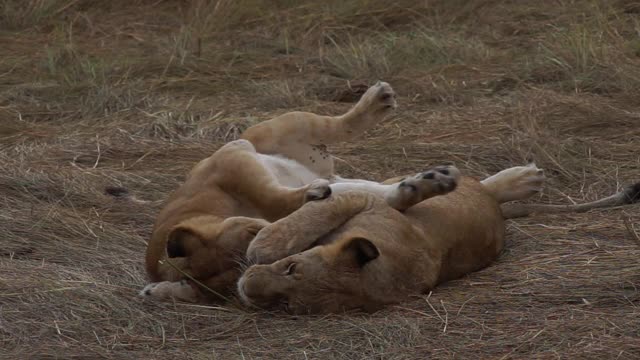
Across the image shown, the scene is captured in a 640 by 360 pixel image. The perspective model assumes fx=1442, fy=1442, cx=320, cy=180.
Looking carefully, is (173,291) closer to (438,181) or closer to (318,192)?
(318,192)

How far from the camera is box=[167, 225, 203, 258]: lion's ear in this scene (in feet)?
17.4

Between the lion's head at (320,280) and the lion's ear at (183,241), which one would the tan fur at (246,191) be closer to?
the lion's ear at (183,241)

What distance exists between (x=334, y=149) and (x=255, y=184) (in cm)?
180

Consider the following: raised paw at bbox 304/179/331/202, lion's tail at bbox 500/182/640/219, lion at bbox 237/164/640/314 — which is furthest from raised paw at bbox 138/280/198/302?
lion's tail at bbox 500/182/640/219

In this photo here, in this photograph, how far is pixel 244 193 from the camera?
584cm

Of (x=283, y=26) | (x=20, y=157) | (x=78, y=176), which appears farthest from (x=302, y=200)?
(x=283, y=26)

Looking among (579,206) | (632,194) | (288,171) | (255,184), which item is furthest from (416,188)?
(632,194)

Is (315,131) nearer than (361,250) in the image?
No

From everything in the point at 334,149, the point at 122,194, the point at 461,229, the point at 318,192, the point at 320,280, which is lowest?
the point at 334,149

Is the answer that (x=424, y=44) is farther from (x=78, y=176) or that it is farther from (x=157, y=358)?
(x=157, y=358)

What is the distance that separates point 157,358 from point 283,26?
19.7ft

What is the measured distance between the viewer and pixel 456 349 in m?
4.61

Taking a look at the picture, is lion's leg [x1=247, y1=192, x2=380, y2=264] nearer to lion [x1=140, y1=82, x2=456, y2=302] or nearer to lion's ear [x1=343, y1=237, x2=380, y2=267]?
lion [x1=140, y1=82, x2=456, y2=302]

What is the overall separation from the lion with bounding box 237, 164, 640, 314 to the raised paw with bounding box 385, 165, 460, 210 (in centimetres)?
4
